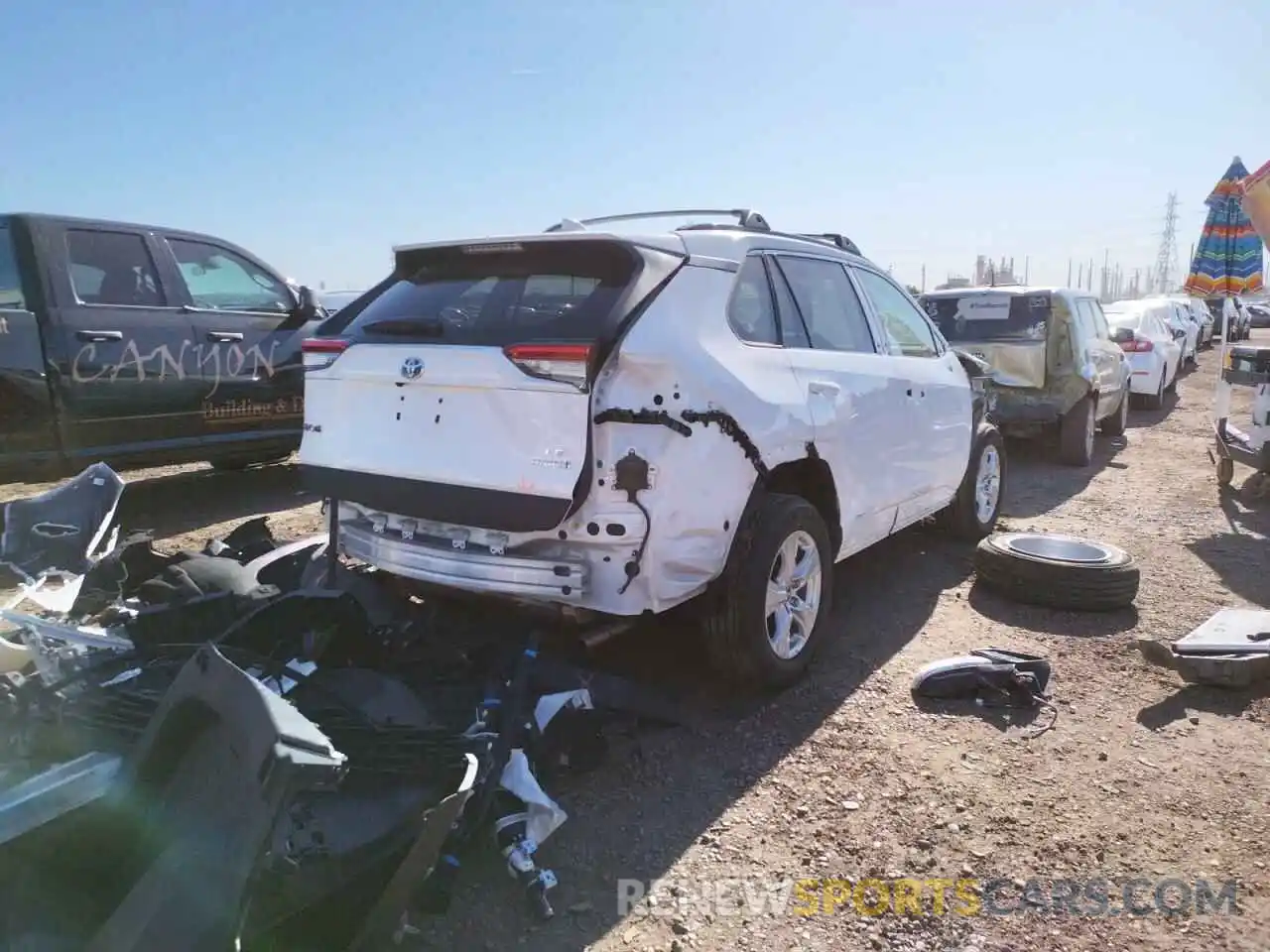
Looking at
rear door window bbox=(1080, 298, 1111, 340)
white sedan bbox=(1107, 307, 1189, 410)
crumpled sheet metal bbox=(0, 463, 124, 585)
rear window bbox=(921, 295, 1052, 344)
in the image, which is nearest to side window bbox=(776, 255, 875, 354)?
crumpled sheet metal bbox=(0, 463, 124, 585)

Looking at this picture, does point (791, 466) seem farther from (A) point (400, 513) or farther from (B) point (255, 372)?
(B) point (255, 372)

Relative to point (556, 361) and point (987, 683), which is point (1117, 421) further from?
point (556, 361)

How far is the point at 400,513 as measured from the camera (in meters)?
3.46

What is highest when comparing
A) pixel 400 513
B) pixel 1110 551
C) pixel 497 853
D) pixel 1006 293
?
pixel 1006 293

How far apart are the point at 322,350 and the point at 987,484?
466cm

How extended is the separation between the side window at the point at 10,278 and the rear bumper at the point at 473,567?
149 inches

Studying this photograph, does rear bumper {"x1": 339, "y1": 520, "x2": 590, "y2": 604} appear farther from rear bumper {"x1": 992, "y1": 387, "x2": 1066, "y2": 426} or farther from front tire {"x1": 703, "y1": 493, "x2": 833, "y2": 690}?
rear bumper {"x1": 992, "y1": 387, "x2": 1066, "y2": 426}

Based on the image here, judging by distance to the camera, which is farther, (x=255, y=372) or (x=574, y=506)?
(x=255, y=372)

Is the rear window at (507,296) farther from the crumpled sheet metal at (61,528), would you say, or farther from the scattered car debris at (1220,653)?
the scattered car debris at (1220,653)

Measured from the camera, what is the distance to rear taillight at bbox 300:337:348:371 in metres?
3.61

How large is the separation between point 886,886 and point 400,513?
2114mm

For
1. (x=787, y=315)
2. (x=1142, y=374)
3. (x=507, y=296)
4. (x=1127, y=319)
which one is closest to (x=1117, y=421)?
(x=1142, y=374)

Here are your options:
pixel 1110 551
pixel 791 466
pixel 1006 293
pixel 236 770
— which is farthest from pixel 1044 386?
pixel 236 770

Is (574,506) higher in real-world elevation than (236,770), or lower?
higher
